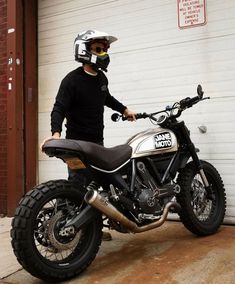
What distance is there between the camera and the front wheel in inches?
168

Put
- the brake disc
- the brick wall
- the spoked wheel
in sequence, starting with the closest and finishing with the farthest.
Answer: the spoked wheel < the brake disc < the brick wall

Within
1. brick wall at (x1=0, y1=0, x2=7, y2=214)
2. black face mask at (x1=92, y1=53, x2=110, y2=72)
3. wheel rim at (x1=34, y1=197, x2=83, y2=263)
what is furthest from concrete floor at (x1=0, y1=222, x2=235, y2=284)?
brick wall at (x1=0, y1=0, x2=7, y2=214)

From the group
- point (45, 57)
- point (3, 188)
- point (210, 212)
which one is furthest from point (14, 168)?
point (210, 212)

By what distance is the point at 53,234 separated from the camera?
3.22 metres

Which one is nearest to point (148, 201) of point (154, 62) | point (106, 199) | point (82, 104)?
point (106, 199)

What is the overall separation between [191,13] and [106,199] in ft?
9.47

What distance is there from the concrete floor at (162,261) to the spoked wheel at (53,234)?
0.57 ft

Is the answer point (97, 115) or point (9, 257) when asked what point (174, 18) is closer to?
point (97, 115)

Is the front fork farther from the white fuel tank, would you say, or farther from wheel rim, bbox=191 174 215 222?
the white fuel tank

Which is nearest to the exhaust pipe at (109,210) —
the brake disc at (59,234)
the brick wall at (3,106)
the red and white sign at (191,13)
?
the brake disc at (59,234)

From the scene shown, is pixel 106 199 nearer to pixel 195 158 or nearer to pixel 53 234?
pixel 53 234

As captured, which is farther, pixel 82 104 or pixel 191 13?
pixel 191 13

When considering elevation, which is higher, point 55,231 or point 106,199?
point 106,199

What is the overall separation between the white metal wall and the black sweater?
149 cm
